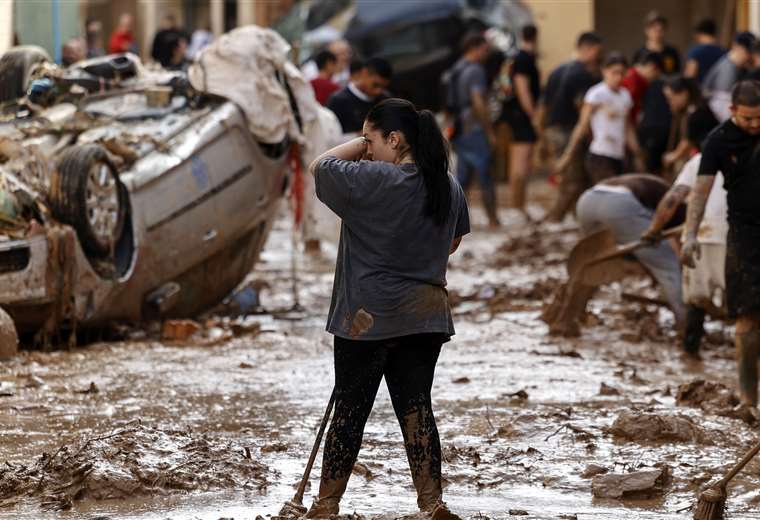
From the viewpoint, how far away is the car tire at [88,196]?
30.8 feet

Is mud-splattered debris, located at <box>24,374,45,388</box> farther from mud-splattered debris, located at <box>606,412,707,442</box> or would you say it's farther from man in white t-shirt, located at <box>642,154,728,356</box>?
man in white t-shirt, located at <box>642,154,728,356</box>

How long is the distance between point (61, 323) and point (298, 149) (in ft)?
9.68

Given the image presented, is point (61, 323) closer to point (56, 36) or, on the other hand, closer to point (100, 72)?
point (100, 72)

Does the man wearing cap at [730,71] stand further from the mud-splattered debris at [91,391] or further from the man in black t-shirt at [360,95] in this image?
the mud-splattered debris at [91,391]

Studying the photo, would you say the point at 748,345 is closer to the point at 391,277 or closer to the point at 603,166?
the point at 391,277

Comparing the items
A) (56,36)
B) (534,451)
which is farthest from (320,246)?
(534,451)

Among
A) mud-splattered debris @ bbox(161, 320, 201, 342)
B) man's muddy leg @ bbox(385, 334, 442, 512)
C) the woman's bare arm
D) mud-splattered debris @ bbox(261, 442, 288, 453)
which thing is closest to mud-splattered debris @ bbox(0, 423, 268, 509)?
mud-splattered debris @ bbox(261, 442, 288, 453)

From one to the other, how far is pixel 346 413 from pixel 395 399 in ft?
0.62

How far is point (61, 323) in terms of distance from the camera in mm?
9555

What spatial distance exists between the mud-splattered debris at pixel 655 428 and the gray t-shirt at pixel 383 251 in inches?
75.1

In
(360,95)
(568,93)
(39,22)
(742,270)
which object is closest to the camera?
(742,270)

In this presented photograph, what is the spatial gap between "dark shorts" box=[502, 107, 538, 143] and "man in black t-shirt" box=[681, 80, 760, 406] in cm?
1033

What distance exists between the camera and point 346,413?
5613 mm

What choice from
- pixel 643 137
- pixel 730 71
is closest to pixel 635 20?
pixel 643 137
